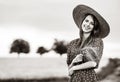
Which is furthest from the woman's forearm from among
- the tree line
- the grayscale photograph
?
the tree line

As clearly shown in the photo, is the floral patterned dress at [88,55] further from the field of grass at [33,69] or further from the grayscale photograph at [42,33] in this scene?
the field of grass at [33,69]

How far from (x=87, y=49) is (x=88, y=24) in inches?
9.3

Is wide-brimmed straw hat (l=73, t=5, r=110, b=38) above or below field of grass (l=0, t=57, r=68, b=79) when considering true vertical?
above

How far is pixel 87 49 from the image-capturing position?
3.08m

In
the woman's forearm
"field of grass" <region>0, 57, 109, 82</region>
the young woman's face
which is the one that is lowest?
"field of grass" <region>0, 57, 109, 82</region>

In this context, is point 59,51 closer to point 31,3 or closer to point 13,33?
point 13,33

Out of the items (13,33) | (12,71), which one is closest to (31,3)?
(13,33)

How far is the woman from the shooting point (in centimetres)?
307

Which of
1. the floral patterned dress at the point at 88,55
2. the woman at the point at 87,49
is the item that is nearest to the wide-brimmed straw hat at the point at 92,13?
the woman at the point at 87,49

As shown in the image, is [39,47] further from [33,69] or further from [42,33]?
[33,69]

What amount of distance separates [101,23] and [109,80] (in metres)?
4.86

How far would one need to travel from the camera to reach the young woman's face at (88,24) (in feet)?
10.4

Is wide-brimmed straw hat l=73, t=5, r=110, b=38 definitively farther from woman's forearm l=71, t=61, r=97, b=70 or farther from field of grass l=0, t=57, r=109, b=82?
field of grass l=0, t=57, r=109, b=82

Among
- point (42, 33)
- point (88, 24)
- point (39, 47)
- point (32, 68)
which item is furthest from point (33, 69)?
point (88, 24)
